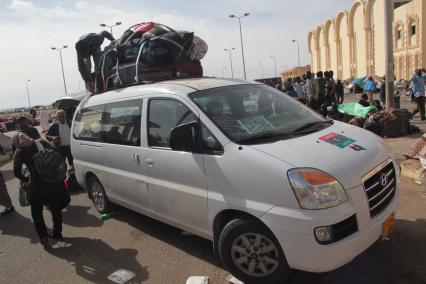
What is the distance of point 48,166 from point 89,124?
1.18m

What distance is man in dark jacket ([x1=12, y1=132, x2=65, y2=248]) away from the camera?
16.6 ft

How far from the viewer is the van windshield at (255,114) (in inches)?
143

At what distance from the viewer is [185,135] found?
143 inches

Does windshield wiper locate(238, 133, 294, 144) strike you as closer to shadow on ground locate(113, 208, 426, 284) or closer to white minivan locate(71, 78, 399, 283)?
white minivan locate(71, 78, 399, 283)

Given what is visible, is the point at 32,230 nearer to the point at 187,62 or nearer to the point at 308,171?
the point at 187,62

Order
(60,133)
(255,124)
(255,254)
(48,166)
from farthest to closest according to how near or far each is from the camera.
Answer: (60,133) → (48,166) → (255,124) → (255,254)

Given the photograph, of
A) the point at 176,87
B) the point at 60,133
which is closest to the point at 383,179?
the point at 176,87

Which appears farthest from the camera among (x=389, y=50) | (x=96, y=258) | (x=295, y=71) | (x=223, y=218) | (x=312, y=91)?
(x=295, y=71)

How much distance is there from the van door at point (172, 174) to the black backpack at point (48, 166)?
1.30 meters

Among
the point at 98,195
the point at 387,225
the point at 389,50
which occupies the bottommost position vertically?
the point at 98,195

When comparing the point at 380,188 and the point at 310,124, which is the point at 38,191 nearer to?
the point at 310,124

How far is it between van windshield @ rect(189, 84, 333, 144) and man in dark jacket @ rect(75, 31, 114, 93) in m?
3.15

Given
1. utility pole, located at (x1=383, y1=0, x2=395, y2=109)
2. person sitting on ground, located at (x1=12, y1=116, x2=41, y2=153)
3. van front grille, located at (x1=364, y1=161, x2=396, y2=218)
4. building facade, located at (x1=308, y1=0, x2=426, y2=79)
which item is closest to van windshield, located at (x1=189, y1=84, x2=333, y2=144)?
van front grille, located at (x1=364, y1=161, x2=396, y2=218)

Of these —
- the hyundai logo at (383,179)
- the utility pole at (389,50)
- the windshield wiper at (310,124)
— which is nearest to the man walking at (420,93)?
the utility pole at (389,50)
